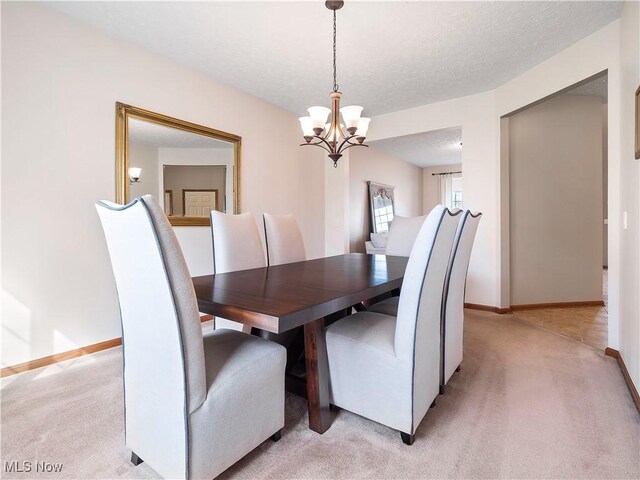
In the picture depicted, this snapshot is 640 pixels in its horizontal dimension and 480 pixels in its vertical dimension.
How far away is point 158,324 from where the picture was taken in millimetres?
1025

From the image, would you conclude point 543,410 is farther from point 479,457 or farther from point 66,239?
point 66,239

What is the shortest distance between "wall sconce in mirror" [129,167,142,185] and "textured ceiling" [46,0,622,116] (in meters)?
1.03

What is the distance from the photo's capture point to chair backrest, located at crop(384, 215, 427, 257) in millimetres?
2977

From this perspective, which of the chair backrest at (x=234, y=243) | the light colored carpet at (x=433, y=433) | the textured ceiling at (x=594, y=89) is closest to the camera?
the light colored carpet at (x=433, y=433)

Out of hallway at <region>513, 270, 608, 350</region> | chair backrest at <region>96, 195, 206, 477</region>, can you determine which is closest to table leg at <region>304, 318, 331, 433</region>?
chair backrest at <region>96, 195, 206, 477</region>

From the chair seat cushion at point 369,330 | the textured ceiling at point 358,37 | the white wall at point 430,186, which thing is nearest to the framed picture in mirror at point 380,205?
the white wall at point 430,186

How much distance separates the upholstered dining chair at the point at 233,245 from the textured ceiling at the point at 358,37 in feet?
4.66

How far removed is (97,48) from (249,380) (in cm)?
275

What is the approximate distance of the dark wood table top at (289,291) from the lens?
44.4 inches

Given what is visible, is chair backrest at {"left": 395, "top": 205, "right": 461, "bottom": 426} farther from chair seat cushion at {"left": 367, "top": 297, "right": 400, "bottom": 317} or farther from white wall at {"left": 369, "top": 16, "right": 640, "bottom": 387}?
white wall at {"left": 369, "top": 16, "right": 640, "bottom": 387}

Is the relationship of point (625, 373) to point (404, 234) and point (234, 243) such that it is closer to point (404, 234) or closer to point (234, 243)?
point (404, 234)

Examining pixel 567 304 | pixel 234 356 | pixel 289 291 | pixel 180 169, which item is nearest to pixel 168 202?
pixel 180 169

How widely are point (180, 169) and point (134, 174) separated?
495mm

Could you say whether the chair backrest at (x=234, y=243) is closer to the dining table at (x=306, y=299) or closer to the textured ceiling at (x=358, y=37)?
the dining table at (x=306, y=299)
